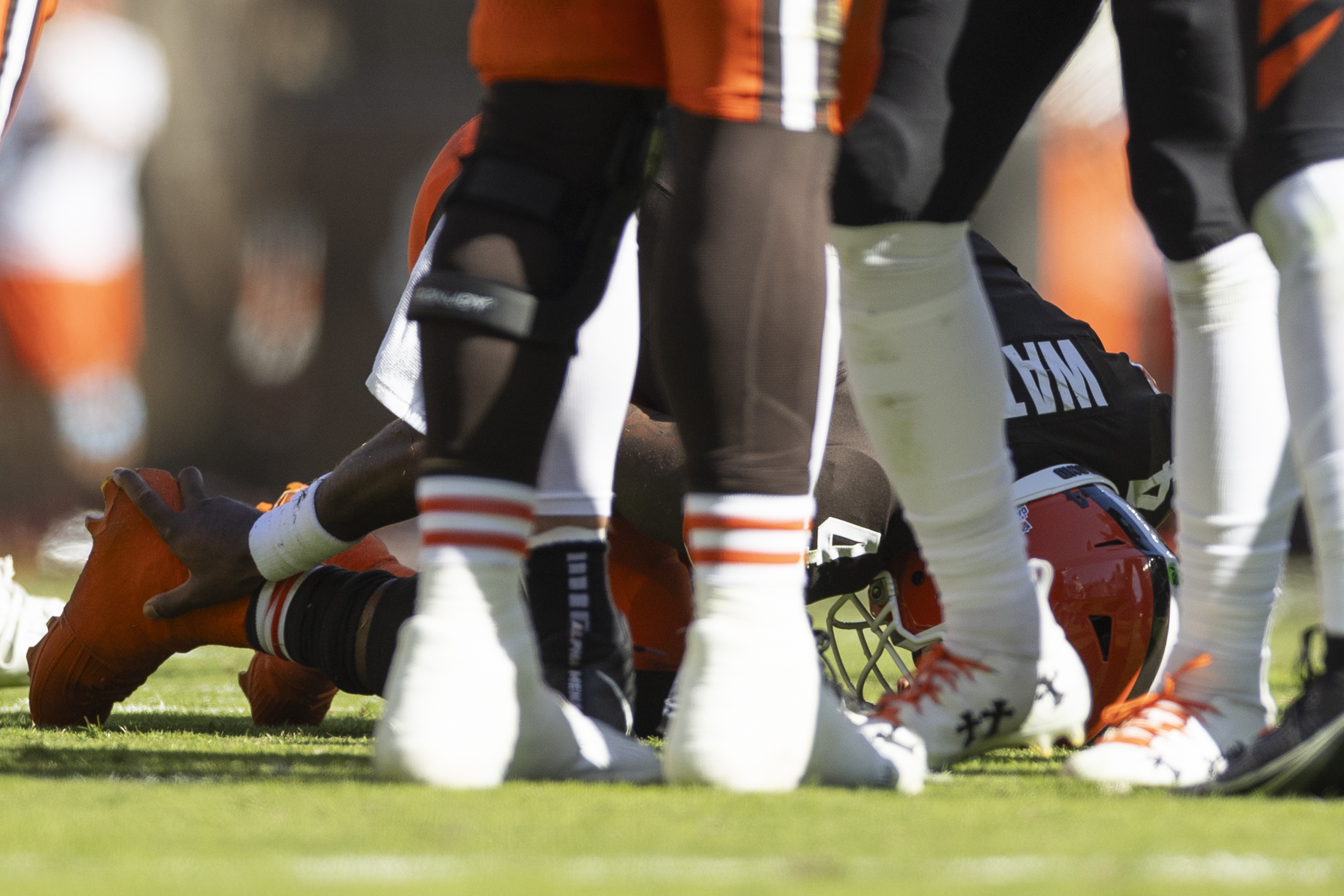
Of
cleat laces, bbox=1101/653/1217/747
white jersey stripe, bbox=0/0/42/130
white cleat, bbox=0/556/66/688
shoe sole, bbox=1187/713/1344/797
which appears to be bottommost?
white cleat, bbox=0/556/66/688

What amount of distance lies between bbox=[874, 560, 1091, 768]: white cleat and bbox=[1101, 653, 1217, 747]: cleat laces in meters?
0.08

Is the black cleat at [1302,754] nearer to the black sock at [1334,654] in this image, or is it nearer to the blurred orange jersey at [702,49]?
the black sock at [1334,654]

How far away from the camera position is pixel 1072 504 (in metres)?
2.27

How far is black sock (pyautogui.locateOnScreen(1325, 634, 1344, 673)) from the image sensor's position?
1.43 meters

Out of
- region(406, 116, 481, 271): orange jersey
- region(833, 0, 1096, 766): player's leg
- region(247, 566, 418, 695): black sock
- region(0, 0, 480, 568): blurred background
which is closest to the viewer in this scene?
region(833, 0, 1096, 766): player's leg

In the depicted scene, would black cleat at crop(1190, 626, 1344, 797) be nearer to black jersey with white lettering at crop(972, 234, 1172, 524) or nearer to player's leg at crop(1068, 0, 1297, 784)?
player's leg at crop(1068, 0, 1297, 784)

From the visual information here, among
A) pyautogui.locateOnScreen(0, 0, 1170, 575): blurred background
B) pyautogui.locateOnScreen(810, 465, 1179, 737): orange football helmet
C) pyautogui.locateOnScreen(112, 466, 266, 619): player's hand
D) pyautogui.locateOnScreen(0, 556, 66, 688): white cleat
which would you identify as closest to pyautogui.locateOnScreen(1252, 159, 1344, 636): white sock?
pyautogui.locateOnScreen(810, 465, 1179, 737): orange football helmet

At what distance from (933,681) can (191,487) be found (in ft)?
3.88

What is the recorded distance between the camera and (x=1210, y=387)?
176 cm

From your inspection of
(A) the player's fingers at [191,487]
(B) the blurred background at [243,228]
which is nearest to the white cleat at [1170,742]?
(A) the player's fingers at [191,487]

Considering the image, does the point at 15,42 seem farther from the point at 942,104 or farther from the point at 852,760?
the point at 852,760

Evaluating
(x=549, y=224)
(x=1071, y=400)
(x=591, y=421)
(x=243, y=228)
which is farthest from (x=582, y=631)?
(x=243, y=228)

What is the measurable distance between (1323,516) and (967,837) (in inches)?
18.9

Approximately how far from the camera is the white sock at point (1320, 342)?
4.77 feet
